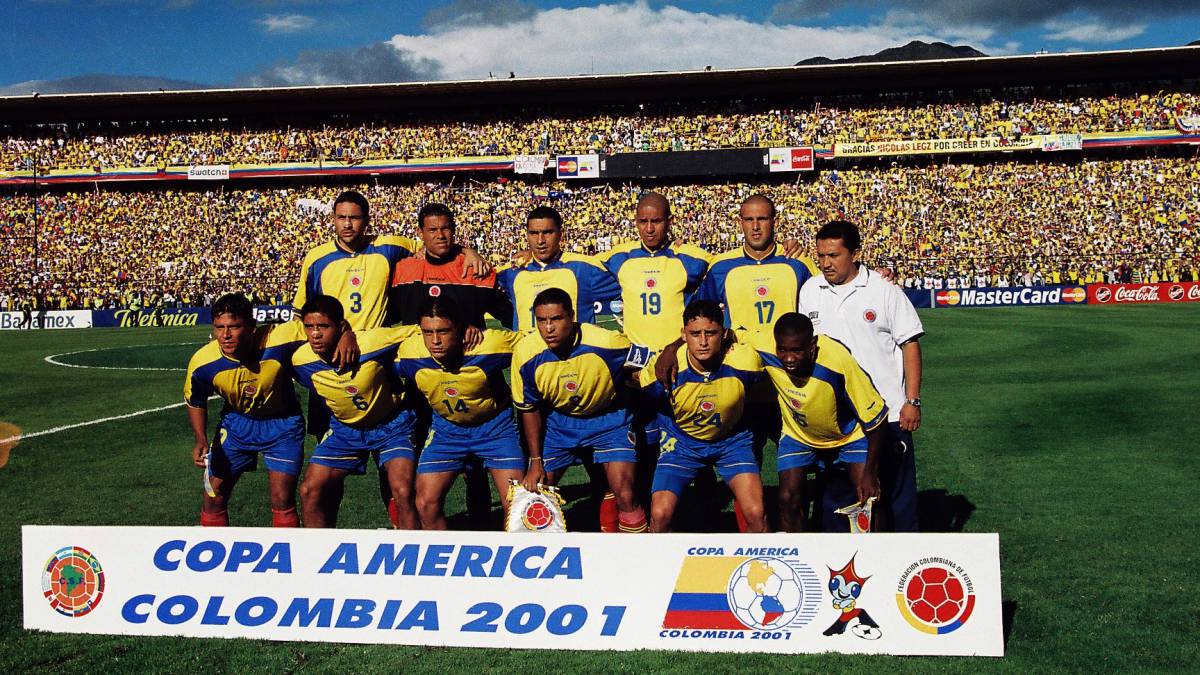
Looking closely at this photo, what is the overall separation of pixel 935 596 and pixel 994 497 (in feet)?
12.7

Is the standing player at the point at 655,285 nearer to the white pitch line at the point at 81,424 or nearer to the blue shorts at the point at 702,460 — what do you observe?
the blue shorts at the point at 702,460

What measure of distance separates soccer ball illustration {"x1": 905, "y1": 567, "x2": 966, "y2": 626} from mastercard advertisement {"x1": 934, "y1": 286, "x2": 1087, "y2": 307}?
33.7 m

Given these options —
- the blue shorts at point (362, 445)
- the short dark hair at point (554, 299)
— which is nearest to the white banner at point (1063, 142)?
the short dark hair at point (554, 299)

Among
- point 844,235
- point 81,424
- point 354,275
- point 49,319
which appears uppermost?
point 844,235

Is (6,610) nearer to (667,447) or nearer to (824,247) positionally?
(667,447)

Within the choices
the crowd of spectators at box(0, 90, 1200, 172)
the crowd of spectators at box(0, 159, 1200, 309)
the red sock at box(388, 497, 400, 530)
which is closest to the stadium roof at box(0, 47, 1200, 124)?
the crowd of spectators at box(0, 90, 1200, 172)

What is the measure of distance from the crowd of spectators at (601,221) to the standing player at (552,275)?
33816 mm

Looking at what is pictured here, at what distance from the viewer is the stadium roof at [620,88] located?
44.8 m

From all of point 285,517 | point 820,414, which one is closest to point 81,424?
point 285,517

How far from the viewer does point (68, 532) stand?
5.53 metres

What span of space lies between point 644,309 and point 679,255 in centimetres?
53

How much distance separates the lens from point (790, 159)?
146 ft

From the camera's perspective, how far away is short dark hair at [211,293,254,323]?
6410 millimetres

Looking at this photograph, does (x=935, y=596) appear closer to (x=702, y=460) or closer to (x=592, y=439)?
(x=702, y=460)
